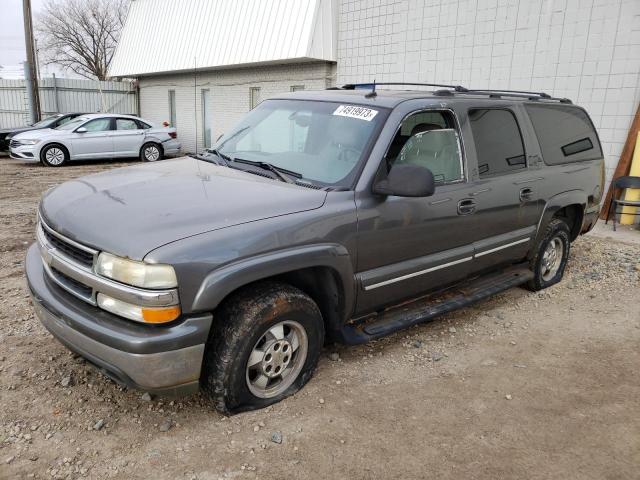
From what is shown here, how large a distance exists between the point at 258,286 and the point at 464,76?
8.53m

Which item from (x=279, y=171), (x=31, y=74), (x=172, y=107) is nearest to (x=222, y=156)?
(x=279, y=171)

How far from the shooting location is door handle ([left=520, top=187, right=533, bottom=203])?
4604 millimetres

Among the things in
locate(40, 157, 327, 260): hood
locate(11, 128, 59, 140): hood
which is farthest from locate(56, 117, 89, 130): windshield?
locate(40, 157, 327, 260): hood

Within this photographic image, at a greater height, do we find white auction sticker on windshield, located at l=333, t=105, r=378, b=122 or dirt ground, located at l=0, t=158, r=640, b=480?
white auction sticker on windshield, located at l=333, t=105, r=378, b=122

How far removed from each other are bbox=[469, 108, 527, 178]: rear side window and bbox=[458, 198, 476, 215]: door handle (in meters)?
0.28

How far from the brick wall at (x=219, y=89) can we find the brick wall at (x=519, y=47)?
1.97 meters

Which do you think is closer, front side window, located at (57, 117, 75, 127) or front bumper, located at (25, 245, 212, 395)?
front bumper, located at (25, 245, 212, 395)

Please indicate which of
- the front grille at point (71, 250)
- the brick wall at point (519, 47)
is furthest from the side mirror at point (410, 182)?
the brick wall at point (519, 47)

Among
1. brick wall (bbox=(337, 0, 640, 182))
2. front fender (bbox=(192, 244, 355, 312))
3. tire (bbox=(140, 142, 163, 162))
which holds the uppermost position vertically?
brick wall (bbox=(337, 0, 640, 182))

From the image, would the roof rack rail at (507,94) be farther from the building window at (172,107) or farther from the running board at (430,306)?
the building window at (172,107)

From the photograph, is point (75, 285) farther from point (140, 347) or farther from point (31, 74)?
point (31, 74)

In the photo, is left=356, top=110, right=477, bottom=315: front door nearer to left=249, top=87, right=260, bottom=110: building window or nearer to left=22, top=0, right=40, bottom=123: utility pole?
left=249, top=87, right=260, bottom=110: building window

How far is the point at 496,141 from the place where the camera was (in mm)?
4418

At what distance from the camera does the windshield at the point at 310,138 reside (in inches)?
139
